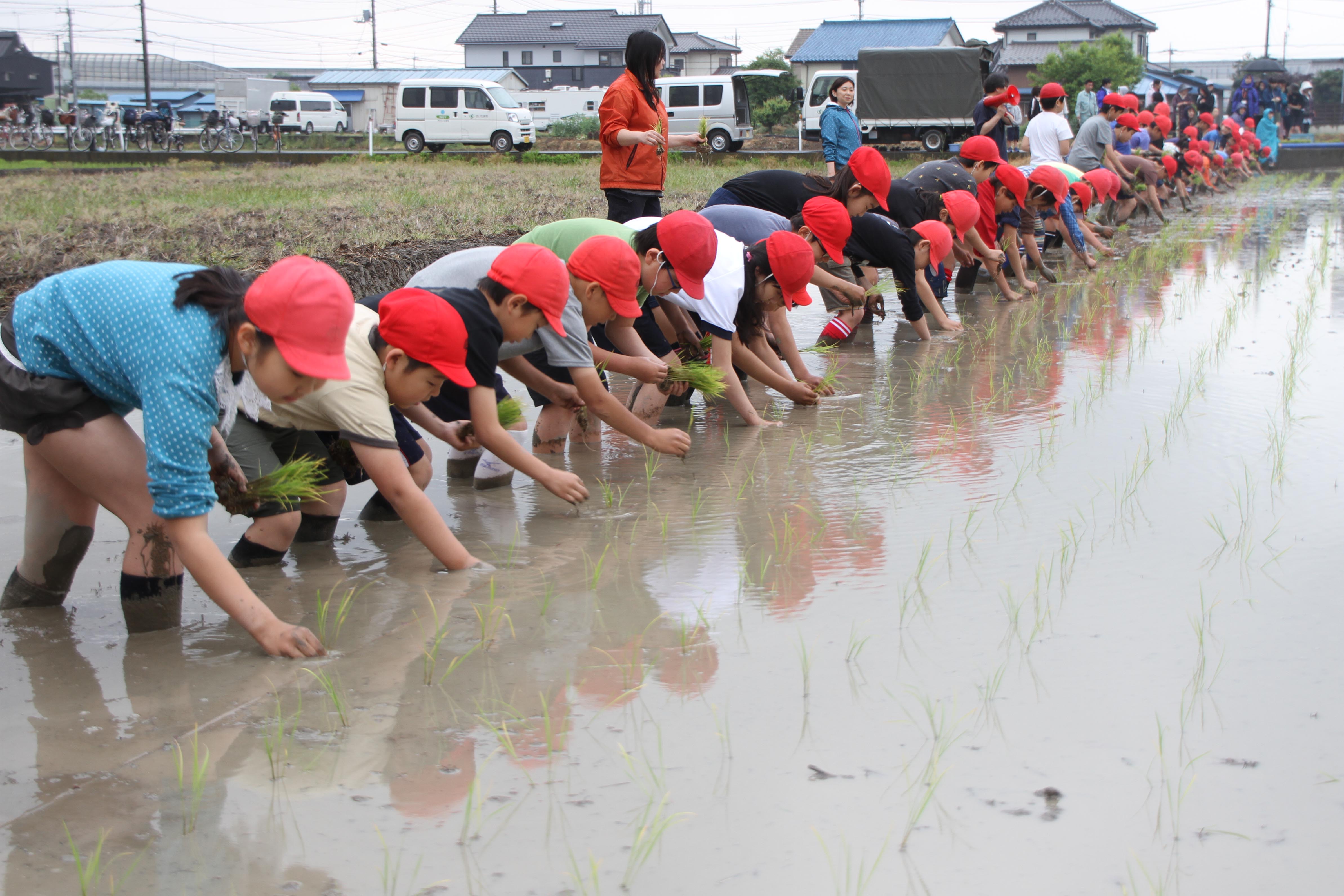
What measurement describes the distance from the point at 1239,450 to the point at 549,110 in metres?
37.0

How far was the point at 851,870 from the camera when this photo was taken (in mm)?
1695

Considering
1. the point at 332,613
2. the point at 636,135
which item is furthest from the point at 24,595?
the point at 636,135

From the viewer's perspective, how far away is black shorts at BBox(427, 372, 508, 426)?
3.50 metres

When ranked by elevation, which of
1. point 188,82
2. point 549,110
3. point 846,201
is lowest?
point 846,201

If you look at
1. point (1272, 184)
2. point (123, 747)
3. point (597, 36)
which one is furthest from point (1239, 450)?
point (597, 36)

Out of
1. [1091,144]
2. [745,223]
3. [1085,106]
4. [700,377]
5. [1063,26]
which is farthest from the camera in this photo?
[1063,26]

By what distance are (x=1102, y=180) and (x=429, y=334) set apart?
340 inches

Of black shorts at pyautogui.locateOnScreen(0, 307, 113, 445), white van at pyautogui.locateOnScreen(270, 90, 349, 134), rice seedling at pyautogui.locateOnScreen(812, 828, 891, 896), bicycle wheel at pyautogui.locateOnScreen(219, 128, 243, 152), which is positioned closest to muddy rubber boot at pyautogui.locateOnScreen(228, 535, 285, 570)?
black shorts at pyautogui.locateOnScreen(0, 307, 113, 445)

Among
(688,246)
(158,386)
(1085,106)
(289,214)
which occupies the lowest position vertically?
(158,386)

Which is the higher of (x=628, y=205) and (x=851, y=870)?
(x=628, y=205)

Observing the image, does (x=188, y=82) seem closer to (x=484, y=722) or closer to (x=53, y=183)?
(x=53, y=183)

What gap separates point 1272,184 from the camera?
19250mm

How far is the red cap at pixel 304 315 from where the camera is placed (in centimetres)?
210

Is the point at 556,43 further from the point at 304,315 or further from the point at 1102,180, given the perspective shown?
the point at 304,315
